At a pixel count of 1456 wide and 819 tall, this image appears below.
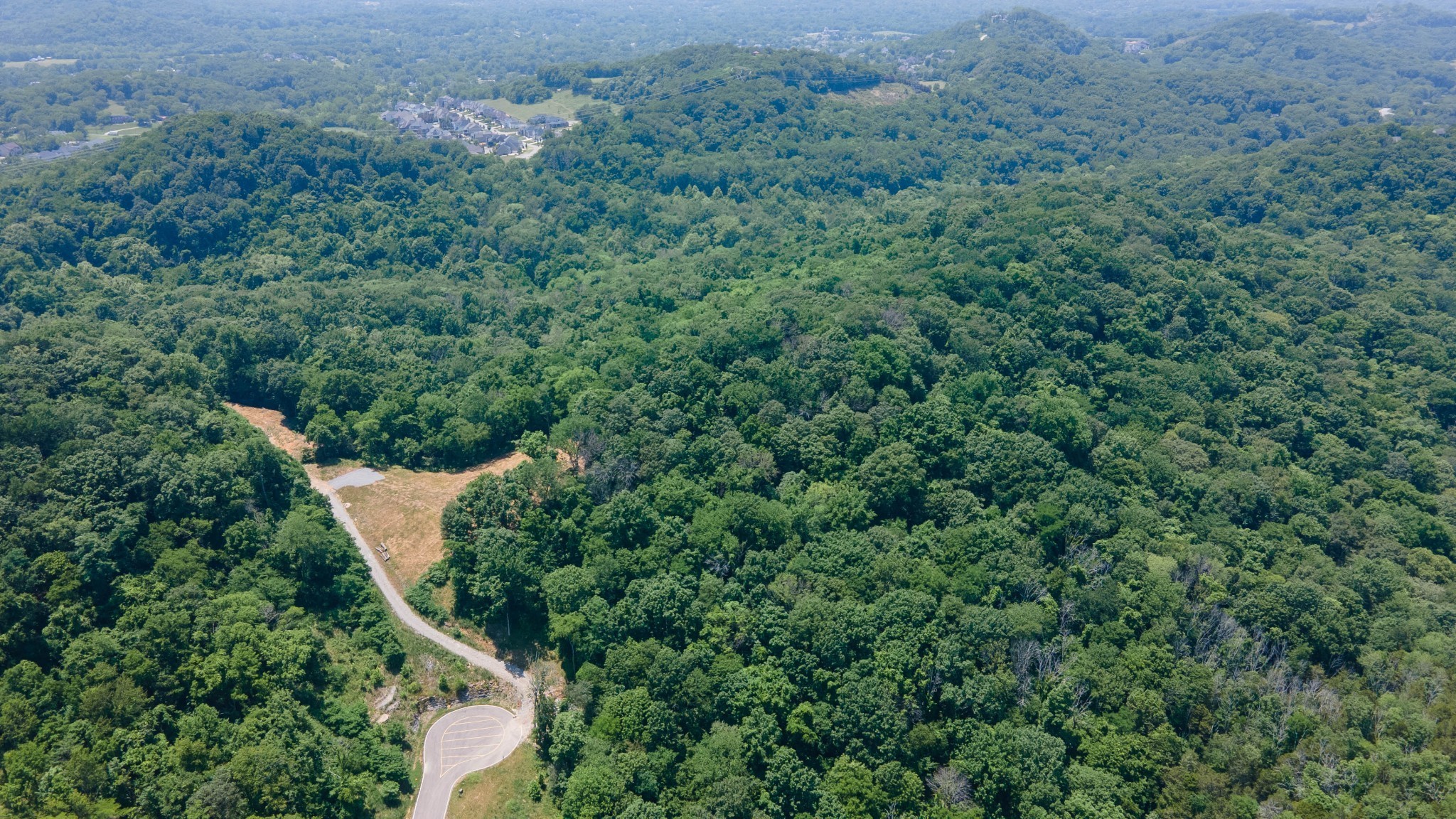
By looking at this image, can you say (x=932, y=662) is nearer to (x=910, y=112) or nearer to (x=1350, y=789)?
(x=1350, y=789)

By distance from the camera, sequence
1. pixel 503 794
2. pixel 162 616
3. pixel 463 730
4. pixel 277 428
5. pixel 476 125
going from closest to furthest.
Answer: pixel 503 794, pixel 162 616, pixel 463 730, pixel 277 428, pixel 476 125

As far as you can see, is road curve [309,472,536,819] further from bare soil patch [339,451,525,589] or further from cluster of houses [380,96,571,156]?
cluster of houses [380,96,571,156]

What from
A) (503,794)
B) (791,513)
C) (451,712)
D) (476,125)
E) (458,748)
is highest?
(476,125)

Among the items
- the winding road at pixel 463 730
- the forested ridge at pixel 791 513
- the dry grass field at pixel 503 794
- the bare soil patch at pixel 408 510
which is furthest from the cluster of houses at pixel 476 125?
the dry grass field at pixel 503 794

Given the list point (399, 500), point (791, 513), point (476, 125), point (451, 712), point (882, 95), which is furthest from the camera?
point (882, 95)

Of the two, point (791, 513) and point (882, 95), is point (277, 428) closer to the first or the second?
point (791, 513)

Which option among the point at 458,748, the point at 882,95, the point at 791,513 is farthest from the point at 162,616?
the point at 882,95

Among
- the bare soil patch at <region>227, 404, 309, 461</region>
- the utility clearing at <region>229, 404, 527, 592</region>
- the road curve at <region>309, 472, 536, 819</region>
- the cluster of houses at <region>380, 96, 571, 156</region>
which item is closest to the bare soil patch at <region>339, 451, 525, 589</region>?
the utility clearing at <region>229, 404, 527, 592</region>
